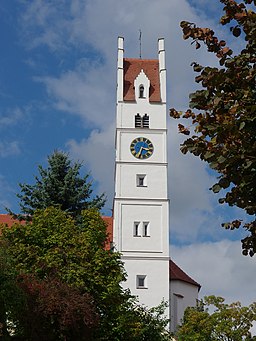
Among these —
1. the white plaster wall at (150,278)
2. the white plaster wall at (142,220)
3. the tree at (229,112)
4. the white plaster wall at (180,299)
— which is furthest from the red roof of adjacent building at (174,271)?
the tree at (229,112)

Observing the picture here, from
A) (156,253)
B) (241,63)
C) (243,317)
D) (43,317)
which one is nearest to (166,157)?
(156,253)

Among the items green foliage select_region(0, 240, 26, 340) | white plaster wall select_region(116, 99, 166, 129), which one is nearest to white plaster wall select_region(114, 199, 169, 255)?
white plaster wall select_region(116, 99, 166, 129)

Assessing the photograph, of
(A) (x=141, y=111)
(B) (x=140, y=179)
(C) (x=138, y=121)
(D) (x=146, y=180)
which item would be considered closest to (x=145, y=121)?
(C) (x=138, y=121)

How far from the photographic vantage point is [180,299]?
44.0 metres

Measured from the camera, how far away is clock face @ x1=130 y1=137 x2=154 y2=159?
42.1 m

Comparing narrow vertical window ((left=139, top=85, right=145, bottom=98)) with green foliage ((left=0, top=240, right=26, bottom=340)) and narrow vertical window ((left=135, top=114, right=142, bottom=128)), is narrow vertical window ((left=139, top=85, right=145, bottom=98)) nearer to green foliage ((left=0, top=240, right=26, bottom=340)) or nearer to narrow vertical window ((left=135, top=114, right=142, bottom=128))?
narrow vertical window ((left=135, top=114, right=142, bottom=128))

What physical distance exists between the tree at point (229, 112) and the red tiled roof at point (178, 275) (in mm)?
36701

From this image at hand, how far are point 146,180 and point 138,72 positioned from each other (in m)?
8.39

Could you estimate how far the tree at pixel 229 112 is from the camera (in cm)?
788

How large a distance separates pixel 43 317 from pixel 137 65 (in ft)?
89.7

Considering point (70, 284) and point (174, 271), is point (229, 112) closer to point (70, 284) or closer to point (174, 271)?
point (70, 284)

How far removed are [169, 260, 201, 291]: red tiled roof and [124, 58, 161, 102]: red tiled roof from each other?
38.4 ft

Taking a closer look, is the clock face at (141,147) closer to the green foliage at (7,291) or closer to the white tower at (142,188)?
the white tower at (142,188)

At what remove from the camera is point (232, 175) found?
8094mm
